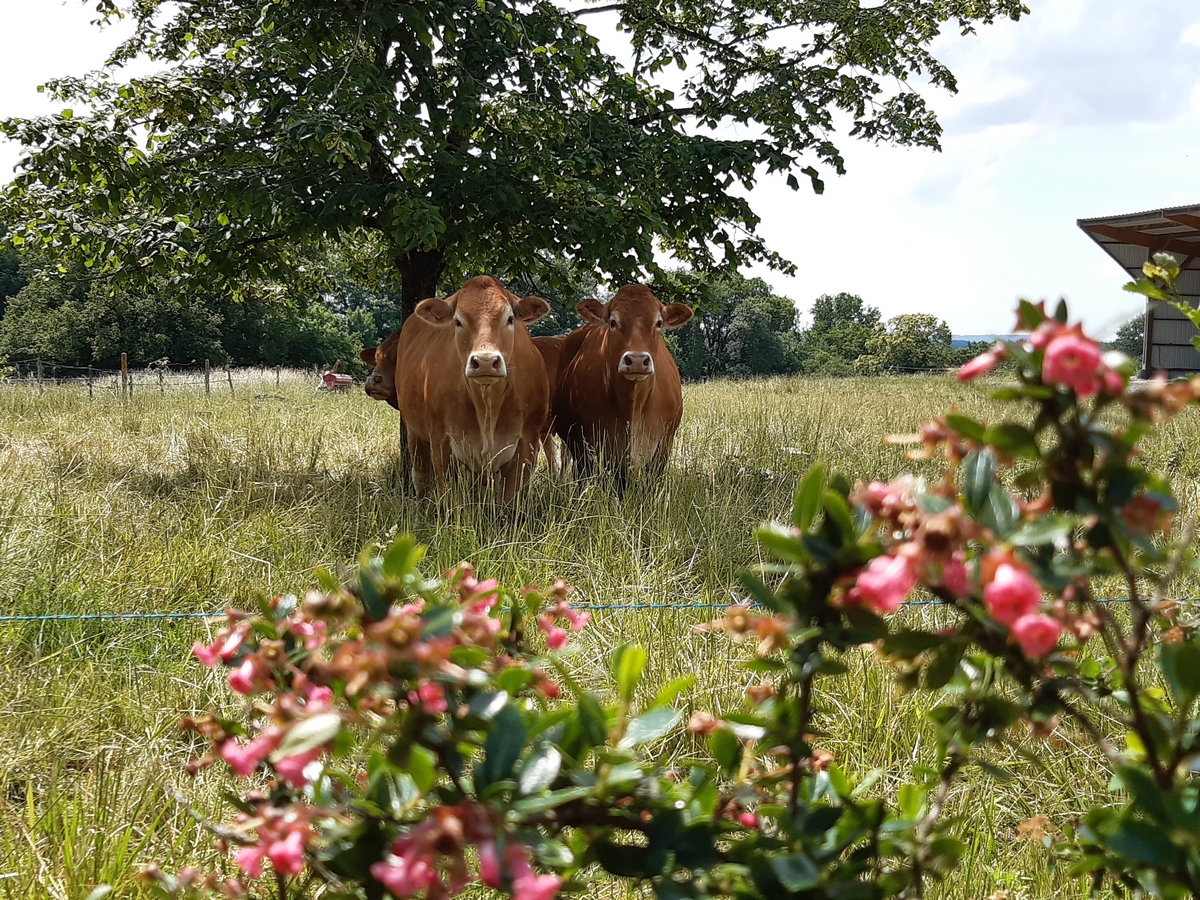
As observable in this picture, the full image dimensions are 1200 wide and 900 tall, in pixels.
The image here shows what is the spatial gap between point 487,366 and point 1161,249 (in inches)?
910

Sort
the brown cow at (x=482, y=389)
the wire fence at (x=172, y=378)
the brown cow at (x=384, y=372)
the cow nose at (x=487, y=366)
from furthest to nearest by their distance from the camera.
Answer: the wire fence at (x=172, y=378), the brown cow at (x=384, y=372), the brown cow at (x=482, y=389), the cow nose at (x=487, y=366)

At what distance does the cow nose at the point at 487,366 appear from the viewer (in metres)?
4.61

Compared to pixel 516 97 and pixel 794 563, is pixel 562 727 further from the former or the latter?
pixel 516 97

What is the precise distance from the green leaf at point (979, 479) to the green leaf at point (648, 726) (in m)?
0.34

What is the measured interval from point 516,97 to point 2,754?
5158 millimetres

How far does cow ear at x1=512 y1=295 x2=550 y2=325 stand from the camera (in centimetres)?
546

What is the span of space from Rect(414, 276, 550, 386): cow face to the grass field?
0.73 meters

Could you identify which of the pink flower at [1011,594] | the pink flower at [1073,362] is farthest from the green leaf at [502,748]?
the pink flower at [1073,362]

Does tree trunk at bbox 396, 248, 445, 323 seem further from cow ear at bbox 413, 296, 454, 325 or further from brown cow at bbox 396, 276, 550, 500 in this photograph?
cow ear at bbox 413, 296, 454, 325

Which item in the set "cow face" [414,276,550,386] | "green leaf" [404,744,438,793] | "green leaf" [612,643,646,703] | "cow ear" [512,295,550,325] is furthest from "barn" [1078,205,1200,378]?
"green leaf" [404,744,438,793]

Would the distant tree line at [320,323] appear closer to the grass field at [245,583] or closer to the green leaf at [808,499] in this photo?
the grass field at [245,583]

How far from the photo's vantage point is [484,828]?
0.70m

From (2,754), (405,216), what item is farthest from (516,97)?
(2,754)

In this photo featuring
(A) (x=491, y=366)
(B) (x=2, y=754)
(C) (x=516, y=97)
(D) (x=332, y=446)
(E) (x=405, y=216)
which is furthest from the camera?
(D) (x=332, y=446)
